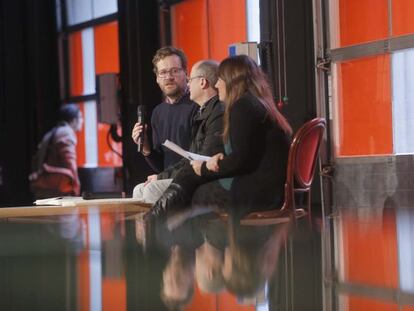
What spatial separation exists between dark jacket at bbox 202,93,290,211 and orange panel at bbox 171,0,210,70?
3.87 meters

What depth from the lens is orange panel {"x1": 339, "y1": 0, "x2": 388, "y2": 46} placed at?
6.31 metres

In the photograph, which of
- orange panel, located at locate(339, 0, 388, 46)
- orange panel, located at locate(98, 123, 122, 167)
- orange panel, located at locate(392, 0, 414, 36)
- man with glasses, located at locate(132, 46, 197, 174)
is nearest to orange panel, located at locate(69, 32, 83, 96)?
orange panel, located at locate(98, 123, 122, 167)

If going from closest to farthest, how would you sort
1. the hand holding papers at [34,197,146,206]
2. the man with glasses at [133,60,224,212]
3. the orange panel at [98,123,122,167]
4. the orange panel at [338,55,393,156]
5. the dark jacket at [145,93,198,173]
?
the man with glasses at [133,60,224,212] → the hand holding papers at [34,197,146,206] → the dark jacket at [145,93,198,173] → the orange panel at [338,55,393,156] → the orange panel at [98,123,122,167]

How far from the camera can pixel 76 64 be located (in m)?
9.49

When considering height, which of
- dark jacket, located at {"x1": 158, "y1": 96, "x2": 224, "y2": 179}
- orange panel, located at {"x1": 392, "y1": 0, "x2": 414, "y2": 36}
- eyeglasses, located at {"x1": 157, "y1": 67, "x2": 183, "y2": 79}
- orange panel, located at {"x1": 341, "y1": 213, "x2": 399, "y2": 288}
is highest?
orange panel, located at {"x1": 392, "y1": 0, "x2": 414, "y2": 36}

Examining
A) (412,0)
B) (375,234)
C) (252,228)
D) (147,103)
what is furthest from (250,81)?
(147,103)

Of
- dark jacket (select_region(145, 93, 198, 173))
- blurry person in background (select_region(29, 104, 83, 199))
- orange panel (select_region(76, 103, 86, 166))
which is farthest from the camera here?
orange panel (select_region(76, 103, 86, 166))

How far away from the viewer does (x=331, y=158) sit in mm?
6617

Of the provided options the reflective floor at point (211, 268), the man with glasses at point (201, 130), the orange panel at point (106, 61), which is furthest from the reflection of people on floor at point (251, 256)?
the orange panel at point (106, 61)

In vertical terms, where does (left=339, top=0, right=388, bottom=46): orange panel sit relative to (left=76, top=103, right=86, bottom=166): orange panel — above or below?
above

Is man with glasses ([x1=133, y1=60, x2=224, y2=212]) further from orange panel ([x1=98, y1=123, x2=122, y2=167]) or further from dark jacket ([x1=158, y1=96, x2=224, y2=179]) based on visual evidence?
orange panel ([x1=98, y1=123, x2=122, y2=167])

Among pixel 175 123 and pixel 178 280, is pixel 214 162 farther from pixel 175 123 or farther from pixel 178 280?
pixel 178 280

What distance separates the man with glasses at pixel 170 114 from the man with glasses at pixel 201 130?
0.35 feet

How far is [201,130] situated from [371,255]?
1752 mm
